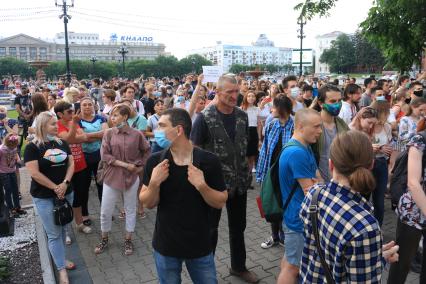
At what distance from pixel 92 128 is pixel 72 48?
149 m

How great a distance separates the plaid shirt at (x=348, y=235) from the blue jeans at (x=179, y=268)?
975mm

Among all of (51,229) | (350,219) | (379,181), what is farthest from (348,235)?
(51,229)

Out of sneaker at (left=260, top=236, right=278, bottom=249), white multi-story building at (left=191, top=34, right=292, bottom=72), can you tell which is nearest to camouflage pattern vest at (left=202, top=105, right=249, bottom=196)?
sneaker at (left=260, top=236, right=278, bottom=249)

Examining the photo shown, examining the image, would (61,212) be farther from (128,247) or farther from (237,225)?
(237,225)

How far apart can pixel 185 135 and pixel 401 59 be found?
938 cm

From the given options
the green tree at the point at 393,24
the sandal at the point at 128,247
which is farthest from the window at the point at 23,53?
the sandal at the point at 128,247

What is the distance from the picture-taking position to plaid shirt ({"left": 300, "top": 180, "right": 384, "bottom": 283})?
1.82m

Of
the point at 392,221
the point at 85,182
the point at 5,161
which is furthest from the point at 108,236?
the point at 392,221

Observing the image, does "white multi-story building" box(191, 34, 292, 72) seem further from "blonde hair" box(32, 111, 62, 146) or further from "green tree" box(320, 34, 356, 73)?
"blonde hair" box(32, 111, 62, 146)

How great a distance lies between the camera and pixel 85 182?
584cm

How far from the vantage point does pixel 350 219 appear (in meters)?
1.86

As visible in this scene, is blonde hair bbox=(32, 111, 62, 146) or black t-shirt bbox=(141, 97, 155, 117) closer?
blonde hair bbox=(32, 111, 62, 146)

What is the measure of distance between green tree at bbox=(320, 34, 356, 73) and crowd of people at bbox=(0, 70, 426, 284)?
104168 millimetres

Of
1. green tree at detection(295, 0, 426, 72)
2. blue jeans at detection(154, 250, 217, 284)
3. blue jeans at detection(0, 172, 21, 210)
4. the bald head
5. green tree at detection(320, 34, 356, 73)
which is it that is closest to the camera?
blue jeans at detection(154, 250, 217, 284)
